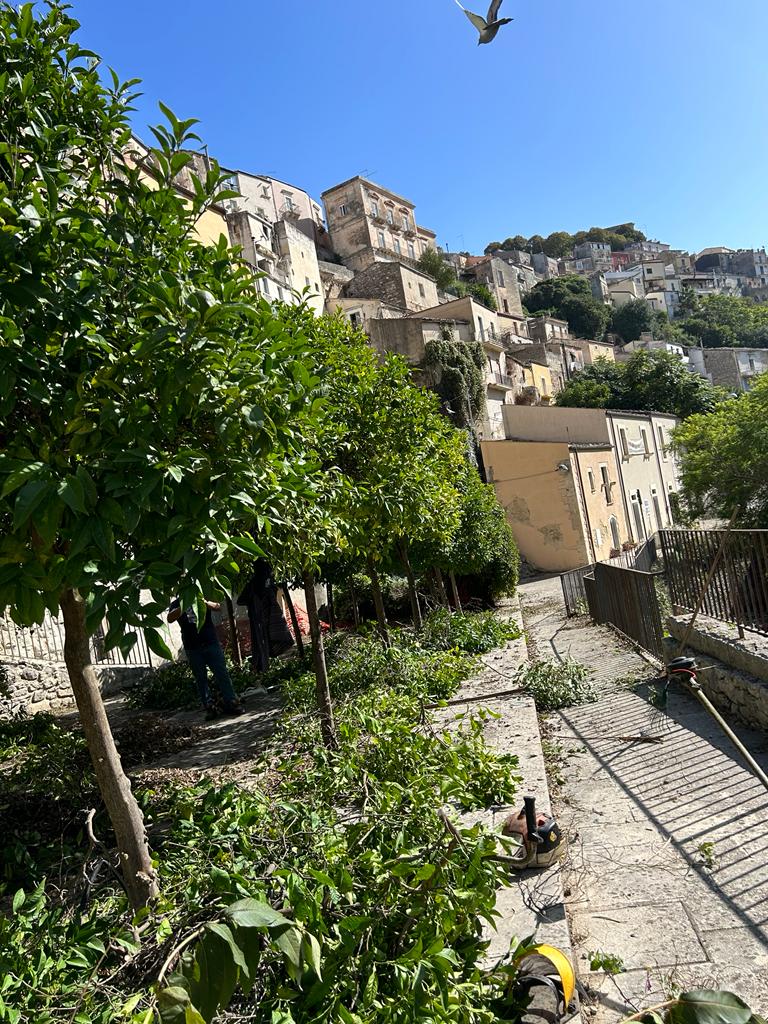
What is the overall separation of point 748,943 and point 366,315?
46349 millimetres

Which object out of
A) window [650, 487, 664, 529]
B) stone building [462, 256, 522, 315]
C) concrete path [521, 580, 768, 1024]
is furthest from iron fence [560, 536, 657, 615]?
stone building [462, 256, 522, 315]

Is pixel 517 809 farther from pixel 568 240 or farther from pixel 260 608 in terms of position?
pixel 568 240

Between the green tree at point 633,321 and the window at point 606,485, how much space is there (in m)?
60.7

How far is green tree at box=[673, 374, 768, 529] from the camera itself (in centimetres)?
2717

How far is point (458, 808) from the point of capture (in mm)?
4988

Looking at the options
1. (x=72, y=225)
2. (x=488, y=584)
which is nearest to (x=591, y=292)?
(x=488, y=584)

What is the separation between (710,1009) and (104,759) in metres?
2.62

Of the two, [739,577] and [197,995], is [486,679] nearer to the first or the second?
[739,577]

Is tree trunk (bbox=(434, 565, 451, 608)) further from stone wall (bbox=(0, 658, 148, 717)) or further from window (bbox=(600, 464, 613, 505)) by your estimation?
window (bbox=(600, 464, 613, 505))

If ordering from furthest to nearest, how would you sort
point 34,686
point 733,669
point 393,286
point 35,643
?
point 393,286
point 35,643
point 34,686
point 733,669

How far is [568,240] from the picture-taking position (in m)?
130

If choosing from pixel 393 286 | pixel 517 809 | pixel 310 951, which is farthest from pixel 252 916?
pixel 393 286


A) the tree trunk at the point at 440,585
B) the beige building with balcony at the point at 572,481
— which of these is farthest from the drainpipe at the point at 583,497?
the tree trunk at the point at 440,585

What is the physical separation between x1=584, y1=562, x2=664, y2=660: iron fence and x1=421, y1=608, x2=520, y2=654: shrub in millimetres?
1827
